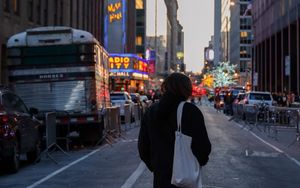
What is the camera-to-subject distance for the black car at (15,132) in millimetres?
13055

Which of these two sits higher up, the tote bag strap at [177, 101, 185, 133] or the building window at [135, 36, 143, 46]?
the building window at [135, 36, 143, 46]

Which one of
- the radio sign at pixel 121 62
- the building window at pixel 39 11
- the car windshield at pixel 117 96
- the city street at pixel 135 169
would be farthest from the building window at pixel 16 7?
the radio sign at pixel 121 62

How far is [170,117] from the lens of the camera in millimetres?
5023

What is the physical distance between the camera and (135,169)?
45.1 feet

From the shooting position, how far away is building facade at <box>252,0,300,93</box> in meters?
60.1

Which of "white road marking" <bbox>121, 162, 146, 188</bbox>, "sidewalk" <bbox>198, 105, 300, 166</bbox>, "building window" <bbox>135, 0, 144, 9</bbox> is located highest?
"building window" <bbox>135, 0, 144, 9</bbox>

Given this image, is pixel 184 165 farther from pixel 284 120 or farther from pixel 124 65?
pixel 124 65

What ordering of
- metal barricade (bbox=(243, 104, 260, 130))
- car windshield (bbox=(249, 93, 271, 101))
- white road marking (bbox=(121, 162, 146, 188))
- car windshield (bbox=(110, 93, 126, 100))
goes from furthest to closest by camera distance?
car windshield (bbox=(249, 93, 271, 101))
car windshield (bbox=(110, 93, 126, 100))
metal barricade (bbox=(243, 104, 260, 130))
white road marking (bbox=(121, 162, 146, 188))

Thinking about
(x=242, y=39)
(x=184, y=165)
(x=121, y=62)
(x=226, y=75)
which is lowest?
(x=184, y=165)

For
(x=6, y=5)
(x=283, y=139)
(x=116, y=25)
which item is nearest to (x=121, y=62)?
(x=116, y=25)

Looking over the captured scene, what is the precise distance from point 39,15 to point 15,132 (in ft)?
102

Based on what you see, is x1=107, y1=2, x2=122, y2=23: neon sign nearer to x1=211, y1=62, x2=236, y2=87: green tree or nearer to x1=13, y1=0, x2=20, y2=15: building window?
x1=13, y1=0, x2=20, y2=15: building window

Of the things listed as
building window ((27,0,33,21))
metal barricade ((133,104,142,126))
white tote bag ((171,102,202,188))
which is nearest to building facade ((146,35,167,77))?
building window ((27,0,33,21))

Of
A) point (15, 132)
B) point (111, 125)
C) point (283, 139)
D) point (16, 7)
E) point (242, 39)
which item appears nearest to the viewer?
point (15, 132)
